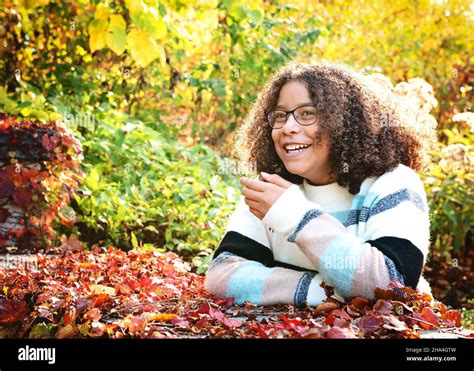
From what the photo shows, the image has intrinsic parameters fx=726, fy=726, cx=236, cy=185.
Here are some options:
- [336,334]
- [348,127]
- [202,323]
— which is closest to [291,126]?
[348,127]

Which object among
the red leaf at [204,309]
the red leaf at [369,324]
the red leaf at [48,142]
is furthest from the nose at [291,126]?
the red leaf at [48,142]

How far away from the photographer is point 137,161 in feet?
18.3

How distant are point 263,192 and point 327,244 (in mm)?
266

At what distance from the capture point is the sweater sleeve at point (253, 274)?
7.23 feet

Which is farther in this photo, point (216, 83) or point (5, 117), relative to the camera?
point (216, 83)

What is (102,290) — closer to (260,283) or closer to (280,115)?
(260,283)

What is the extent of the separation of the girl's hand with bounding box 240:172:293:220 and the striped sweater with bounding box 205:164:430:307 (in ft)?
0.08

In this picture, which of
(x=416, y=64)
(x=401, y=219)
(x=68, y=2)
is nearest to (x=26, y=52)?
(x=68, y=2)

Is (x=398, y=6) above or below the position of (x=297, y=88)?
above

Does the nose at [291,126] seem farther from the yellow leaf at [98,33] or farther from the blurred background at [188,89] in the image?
the yellow leaf at [98,33]

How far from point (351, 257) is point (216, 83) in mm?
4591

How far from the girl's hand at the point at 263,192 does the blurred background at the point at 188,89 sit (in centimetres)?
67
